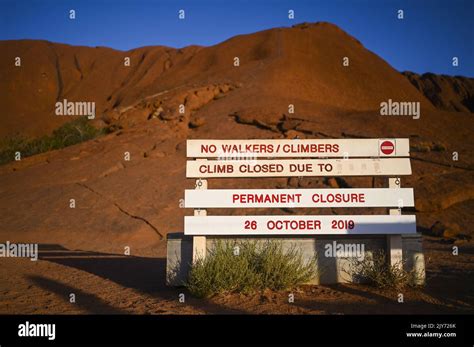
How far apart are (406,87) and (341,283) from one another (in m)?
42.7

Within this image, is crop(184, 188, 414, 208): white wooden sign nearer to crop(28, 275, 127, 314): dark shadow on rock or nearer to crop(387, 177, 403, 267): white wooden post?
crop(387, 177, 403, 267): white wooden post

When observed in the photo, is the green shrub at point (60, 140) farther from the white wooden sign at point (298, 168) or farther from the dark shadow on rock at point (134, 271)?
the white wooden sign at point (298, 168)

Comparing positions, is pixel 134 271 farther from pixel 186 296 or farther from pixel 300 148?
pixel 300 148

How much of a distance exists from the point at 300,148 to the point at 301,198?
2.97 ft

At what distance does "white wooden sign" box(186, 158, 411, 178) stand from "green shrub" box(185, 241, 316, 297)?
3.82 ft

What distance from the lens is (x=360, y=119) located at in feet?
83.8

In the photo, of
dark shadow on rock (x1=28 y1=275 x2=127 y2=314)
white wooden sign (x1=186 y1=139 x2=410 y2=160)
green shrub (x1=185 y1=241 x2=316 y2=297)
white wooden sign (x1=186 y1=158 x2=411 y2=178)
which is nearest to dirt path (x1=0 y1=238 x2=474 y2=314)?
dark shadow on rock (x1=28 y1=275 x2=127 y2=314)

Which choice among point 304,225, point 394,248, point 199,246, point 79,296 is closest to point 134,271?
point 79,296

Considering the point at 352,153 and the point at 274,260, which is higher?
the point at 352,153

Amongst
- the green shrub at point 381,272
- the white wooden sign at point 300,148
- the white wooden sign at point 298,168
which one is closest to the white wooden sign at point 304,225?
the green shrub at point 381,272

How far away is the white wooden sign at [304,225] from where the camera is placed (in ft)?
25.1

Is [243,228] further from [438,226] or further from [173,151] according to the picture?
[173,151]

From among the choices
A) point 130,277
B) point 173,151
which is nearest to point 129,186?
point 173,151

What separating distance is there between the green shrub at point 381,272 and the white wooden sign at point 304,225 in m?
0.47
